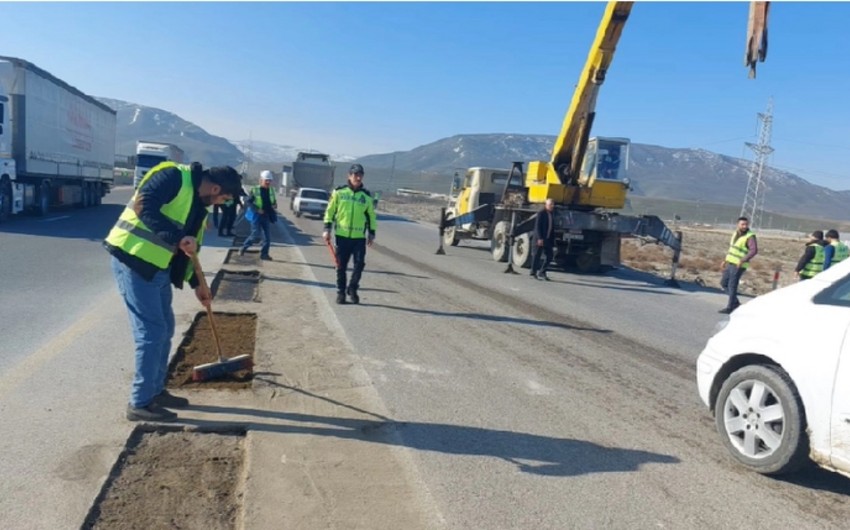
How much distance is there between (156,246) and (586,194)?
46.6 ft

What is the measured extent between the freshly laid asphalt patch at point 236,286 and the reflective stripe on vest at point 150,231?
16.7 feet

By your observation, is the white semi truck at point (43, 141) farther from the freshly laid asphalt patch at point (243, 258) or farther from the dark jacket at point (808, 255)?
the dark jacket at point (808, 255)

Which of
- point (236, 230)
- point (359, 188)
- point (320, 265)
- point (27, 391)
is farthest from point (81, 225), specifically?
point (27, 391)

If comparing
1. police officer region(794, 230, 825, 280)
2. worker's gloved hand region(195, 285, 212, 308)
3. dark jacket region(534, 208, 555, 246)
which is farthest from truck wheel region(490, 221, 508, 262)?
worker's gloved hand region(195, 285, 212, 308)

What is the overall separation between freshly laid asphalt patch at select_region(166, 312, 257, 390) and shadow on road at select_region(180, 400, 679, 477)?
683 mm

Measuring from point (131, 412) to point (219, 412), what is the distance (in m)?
0.60

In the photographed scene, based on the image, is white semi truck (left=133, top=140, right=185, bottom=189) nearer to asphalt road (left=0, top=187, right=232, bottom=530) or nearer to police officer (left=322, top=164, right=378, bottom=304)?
asphalt road (left=0, top=187, right=232, bottom=530)

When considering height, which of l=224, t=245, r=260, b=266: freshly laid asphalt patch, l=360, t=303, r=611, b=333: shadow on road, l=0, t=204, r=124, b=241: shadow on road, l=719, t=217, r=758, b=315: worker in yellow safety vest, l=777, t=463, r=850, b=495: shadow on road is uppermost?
l=719, t=217, r=758, b=315: worker in yellow safety vest

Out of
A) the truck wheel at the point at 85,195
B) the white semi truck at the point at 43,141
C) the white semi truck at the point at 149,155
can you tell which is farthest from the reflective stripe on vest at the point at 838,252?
the white semi truck at the point at 149,155

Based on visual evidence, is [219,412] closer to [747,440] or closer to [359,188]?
[747,440]

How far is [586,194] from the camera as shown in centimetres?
1736

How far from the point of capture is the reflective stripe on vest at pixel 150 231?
450cm

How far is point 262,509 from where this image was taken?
3.56m

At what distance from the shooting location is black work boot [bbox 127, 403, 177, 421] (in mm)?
4629
